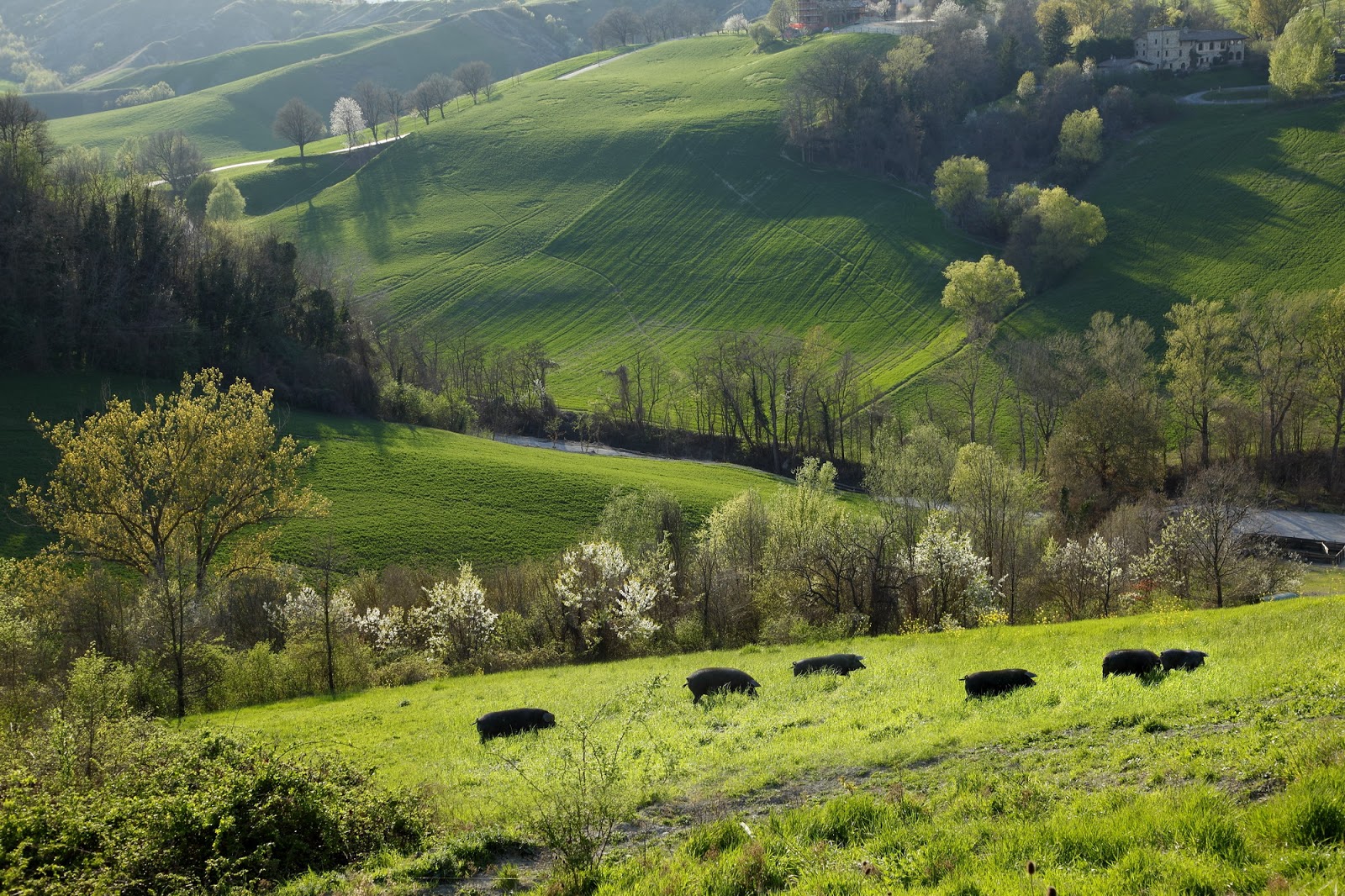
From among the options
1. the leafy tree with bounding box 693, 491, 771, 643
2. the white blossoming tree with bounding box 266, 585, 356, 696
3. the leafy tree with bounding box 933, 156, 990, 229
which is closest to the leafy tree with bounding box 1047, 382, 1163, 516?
the leafy tree with bounding box 693, 491, 771, 643

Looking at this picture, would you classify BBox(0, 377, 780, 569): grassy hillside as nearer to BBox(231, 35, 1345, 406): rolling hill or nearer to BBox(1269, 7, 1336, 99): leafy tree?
BBox(231, 35, 1345, 406): rolling hill

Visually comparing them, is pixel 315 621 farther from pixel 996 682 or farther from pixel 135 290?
pixel 135 290

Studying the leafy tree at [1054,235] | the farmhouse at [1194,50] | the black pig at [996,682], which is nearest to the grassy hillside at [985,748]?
the black pig at [996,682]

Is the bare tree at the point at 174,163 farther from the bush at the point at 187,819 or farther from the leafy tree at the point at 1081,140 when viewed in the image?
the bush at the point at 187,819

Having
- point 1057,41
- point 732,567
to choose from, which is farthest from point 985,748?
point 1057,41

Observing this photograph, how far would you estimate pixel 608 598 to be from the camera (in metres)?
48.0

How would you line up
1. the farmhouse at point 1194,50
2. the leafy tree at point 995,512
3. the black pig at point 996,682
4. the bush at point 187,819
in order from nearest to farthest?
the bush at point 187,819 → the black pig at point 996,682 → the leafy tree at point 995,512 → the farmhouse at point 1194,50

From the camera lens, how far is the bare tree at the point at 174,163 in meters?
176


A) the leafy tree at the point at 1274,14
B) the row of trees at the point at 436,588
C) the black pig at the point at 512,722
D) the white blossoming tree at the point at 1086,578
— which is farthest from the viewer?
the leafy tree at the point at 1274,14

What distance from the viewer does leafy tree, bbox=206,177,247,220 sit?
154750 mm

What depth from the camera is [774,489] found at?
8969 centimetres

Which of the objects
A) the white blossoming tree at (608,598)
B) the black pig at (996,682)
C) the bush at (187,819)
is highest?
the bush at (187,819)

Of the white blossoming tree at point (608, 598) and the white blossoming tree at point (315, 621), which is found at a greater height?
the white blossoming tree at point (315, 621)

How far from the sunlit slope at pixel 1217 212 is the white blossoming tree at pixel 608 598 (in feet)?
290
